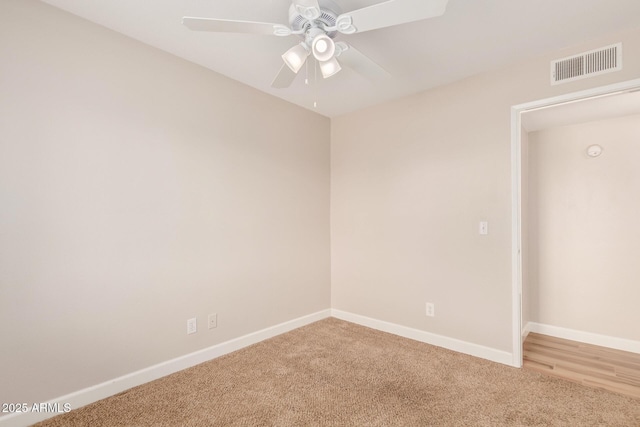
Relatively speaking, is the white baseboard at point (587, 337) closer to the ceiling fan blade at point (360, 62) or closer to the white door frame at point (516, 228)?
the white door frame at point (516, 228)

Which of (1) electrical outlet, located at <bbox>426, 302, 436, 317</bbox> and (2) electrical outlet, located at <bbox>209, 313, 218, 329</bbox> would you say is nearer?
(2) electrical outlet, located at <bbox>209, 313, 218, 329</bbox>

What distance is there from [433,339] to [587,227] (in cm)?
195

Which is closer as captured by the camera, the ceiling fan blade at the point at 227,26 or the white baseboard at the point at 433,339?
the ceiling fan blade at the point at 227,26

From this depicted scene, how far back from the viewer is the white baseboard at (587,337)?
2918 millimetres

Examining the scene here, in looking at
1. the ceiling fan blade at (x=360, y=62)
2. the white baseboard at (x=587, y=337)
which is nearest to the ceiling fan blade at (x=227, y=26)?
the ceiling fan blade at (x=360, y=62)

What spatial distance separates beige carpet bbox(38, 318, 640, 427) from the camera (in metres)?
1.88

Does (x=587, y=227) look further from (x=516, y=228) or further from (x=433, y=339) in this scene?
(x=433, y=339)

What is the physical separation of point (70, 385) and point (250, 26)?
2.37 meters

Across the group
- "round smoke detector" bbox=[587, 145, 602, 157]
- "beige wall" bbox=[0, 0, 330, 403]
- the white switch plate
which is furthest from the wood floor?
"beige wall" bbox=[0, 0, 330, 403]

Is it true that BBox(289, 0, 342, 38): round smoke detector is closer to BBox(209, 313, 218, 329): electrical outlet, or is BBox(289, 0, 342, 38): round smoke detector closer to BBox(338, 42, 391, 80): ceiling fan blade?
BBox(338, 42, 391, 80): ceiling fan blade

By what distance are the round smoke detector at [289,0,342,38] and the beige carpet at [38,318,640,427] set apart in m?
2.26

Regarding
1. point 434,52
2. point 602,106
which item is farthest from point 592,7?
point 602,106

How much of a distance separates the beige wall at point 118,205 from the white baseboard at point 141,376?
52 mm

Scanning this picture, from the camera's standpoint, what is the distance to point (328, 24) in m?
1.74
